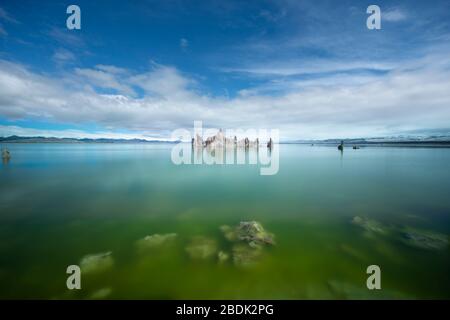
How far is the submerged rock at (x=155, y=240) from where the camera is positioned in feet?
25.4

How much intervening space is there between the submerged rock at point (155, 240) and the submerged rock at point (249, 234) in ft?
7.50

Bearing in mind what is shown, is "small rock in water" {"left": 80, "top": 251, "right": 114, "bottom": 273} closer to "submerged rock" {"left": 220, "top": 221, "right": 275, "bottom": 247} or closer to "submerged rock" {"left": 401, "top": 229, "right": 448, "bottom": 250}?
"submerged rock" {"left": 220, "top": 221, "right": 275, "bottom": 247}

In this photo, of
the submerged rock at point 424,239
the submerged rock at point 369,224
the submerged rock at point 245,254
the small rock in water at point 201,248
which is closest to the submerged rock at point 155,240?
the small rock in water at point 201,248

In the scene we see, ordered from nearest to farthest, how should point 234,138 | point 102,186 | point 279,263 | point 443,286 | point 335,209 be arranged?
point 443,286, point 279,263, point 335,209, point 102,186, point 234,138

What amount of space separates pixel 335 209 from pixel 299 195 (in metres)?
3.17

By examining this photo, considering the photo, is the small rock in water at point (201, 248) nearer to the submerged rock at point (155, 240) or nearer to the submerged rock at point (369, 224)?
the submerged rock at point (155, 240)

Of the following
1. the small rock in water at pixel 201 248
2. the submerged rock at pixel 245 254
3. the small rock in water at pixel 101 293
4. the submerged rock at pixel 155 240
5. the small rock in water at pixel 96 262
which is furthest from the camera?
the submerged rock at pixel 155 240

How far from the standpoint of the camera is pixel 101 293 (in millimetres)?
5281

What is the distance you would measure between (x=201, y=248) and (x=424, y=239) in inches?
361

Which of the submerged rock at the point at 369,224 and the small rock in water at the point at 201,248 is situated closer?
the small rock in water at the point at 201,248

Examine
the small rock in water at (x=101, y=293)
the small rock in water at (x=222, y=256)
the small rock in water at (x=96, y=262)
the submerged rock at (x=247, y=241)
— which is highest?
the submerged rock at (x=247, y=241)

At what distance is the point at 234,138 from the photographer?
86.2 m
